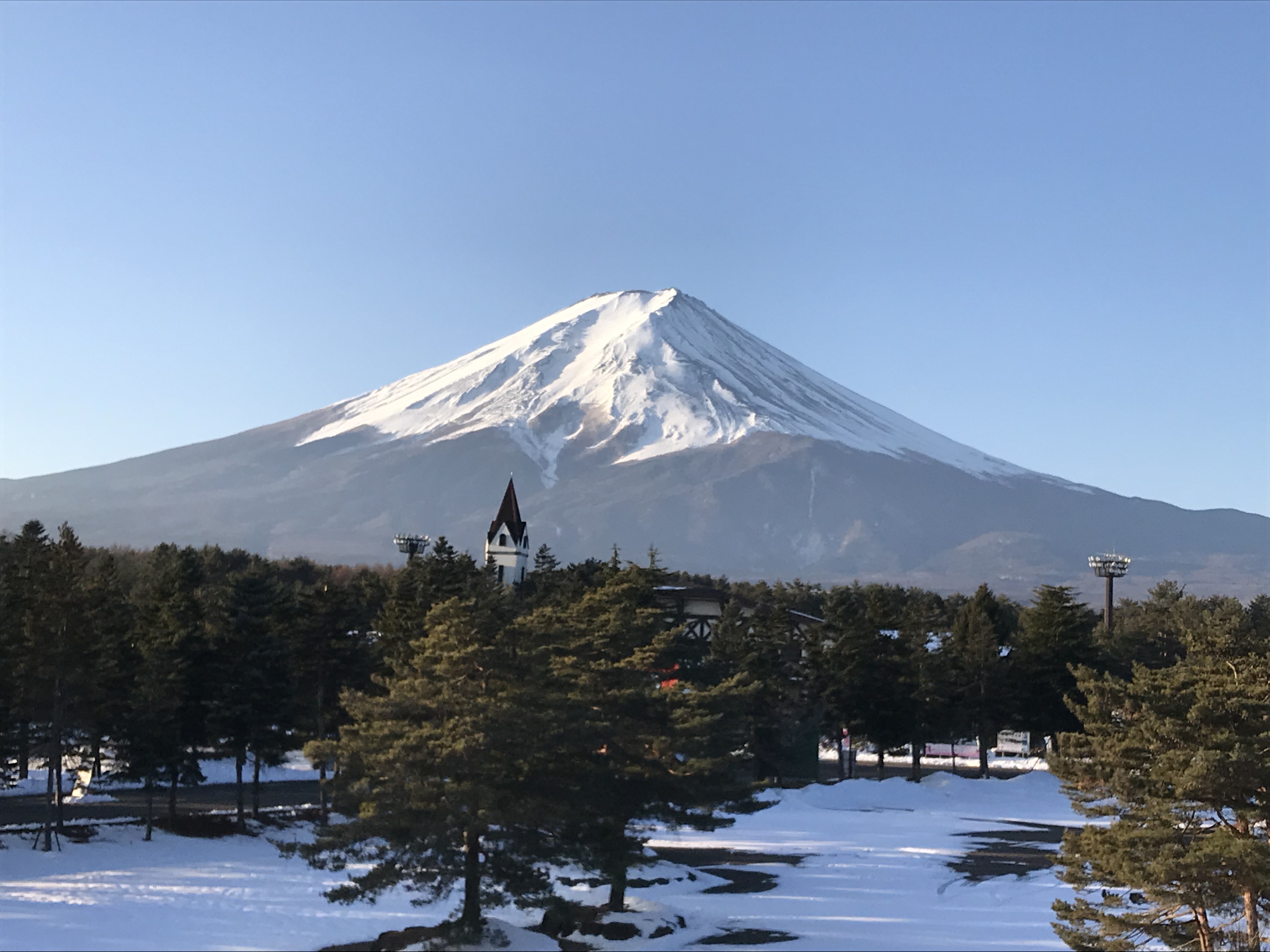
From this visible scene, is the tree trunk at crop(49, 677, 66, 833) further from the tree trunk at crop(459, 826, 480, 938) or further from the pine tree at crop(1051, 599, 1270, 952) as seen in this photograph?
the pine tree at crop(1051, 599, 1270, 952)

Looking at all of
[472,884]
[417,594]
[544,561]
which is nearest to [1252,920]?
[472,884]

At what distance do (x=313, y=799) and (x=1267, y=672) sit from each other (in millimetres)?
36421

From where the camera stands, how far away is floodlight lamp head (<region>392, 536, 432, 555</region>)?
310ft

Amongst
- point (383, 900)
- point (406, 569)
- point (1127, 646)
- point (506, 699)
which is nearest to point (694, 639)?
point (406, 569)

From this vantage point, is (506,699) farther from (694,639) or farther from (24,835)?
(694,639)

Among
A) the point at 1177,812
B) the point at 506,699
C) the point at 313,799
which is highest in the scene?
the point at 506,699

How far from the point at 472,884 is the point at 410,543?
72.4 m

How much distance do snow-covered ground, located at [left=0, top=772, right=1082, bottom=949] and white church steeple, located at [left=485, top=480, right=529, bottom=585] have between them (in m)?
56.3

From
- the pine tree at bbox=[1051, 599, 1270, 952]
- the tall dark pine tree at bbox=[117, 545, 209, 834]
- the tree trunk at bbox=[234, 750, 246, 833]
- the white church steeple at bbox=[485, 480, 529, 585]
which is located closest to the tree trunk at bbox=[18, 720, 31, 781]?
the tall dark pine tree at bbox=[117, 545, 209, 834]

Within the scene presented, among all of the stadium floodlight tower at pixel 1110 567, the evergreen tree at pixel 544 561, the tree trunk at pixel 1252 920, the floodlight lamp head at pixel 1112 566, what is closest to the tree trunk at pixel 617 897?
the tree trunk at pixel 1252 920

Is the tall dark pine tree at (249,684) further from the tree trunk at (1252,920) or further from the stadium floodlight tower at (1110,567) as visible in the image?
the stadium floodlight tower at (1110,567)

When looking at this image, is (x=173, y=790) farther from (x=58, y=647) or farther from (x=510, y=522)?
(x=510, y=522)

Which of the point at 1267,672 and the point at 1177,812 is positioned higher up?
the point at 1267,672

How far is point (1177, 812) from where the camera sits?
23906 millimetres
